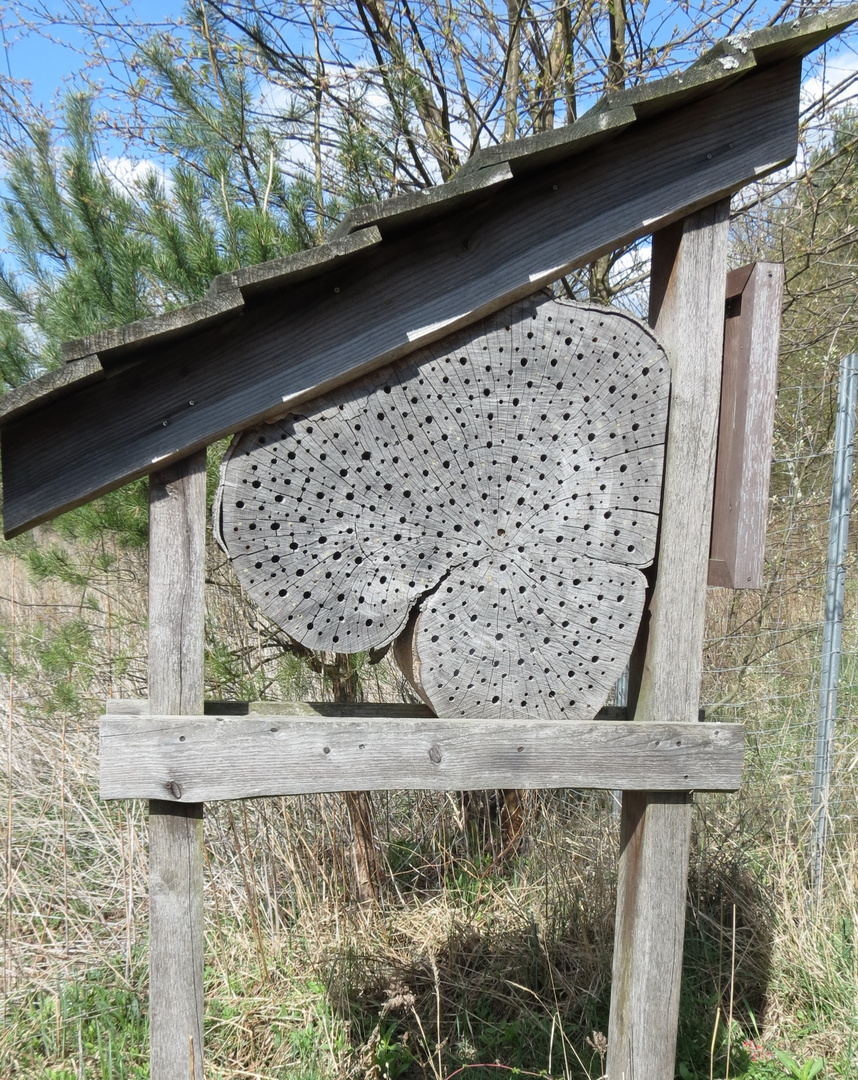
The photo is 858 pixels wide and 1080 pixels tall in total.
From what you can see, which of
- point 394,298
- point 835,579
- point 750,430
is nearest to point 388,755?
point 394,298

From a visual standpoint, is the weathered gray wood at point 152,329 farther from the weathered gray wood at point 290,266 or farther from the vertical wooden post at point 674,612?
the vertical wooden post at point 674,612

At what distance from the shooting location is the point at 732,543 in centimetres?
190

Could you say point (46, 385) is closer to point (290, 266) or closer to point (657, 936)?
point (290, 266)

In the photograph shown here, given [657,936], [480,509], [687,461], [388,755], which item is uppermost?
[687,461]

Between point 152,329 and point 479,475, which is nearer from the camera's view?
point 152,329

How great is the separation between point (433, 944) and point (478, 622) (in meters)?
2.02

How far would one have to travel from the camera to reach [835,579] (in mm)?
3416

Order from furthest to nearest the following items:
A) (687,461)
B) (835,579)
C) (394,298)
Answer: (835,579) → (687,461) → (394,298)

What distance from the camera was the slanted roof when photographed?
1539 mm

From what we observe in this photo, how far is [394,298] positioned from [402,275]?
2.2 inches

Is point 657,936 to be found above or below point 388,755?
below

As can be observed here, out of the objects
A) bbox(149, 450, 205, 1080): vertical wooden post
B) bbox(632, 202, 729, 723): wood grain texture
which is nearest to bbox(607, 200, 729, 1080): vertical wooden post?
bbox(632, 202, 729, 723): wood grain texture

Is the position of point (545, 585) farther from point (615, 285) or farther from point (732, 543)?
point (615, 285)

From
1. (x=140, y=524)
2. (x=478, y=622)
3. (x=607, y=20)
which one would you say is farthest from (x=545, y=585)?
(x=607, y=20)
